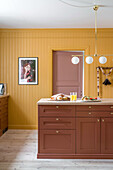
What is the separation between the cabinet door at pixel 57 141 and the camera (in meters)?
2.91

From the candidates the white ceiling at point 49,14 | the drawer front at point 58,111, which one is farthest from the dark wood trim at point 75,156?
the white ceiling at point 49,14

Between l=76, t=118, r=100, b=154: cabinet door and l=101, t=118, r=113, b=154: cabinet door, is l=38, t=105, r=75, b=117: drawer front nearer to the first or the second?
l=76, t=118, r=100, b=154: cabinet door

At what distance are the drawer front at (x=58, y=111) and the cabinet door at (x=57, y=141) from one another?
27 centimetres

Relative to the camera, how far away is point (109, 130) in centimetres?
291

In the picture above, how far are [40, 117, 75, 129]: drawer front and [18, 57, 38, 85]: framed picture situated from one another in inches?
79.6

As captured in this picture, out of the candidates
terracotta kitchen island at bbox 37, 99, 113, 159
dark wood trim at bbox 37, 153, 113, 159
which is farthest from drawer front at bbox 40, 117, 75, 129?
dark wood trim at bbox 37, 153, 113, 159

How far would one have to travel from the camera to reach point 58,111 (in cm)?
292

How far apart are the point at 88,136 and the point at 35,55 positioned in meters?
2.70

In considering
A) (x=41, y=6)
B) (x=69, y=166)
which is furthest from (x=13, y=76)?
(x=69, y=166)

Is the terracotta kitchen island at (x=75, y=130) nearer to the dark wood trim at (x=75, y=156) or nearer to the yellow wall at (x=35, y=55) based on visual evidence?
the dark wood trim at (x=75, y=156)

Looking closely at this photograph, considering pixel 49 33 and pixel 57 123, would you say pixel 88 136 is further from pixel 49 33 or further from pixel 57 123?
pixel 49 33

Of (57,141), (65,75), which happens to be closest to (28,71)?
(65,75)

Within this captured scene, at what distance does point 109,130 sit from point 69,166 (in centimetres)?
85

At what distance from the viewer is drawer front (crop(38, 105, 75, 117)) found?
2918 millimetres
